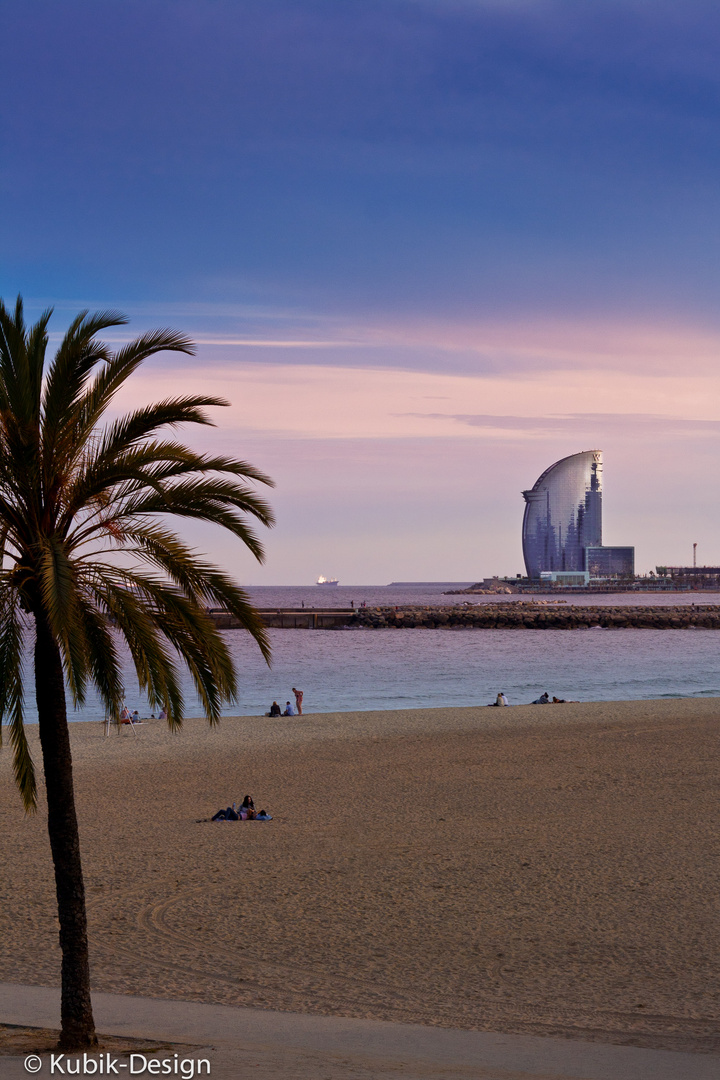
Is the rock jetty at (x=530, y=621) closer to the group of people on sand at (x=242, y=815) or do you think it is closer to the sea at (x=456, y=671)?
the sea at (x=456, y=671)

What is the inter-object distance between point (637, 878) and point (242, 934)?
4.85m

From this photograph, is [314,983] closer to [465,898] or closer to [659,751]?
[465,898]

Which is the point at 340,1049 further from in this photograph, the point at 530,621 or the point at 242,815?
the point at 530,621

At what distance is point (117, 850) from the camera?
1375 centimetres

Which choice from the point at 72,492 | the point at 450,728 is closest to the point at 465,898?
the point at 72,492

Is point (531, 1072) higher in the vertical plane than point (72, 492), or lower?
lower

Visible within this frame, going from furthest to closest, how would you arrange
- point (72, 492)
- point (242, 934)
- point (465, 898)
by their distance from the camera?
point (465, 898), point (242, 934), point (72, 492)

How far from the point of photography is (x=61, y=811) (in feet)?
22.7

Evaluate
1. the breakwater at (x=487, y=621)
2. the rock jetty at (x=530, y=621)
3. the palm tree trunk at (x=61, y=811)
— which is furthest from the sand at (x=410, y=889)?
the rock jetty at (x=530, y=621)

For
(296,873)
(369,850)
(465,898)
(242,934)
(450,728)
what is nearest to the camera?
(242,934)

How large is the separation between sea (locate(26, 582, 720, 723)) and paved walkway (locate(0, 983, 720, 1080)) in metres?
23.9

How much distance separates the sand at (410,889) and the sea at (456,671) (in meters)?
13.8

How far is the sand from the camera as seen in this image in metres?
8.41

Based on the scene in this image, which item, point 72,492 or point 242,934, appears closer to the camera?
point 72,492
